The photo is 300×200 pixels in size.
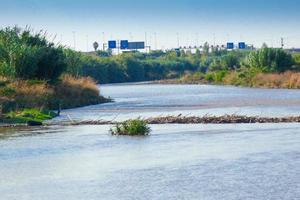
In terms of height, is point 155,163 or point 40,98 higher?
point 40,98

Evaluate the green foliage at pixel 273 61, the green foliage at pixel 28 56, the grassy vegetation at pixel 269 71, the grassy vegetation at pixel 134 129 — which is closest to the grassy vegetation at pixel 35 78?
the green foliage at pixel 28 56

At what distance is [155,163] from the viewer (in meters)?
26.5

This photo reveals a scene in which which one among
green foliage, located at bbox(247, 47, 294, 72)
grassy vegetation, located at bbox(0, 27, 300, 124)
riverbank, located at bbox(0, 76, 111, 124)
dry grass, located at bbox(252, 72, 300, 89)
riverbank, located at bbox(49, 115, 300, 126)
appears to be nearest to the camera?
riverbank, located at bbox(49, 115, 300, 126)

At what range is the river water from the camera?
21.4 meters

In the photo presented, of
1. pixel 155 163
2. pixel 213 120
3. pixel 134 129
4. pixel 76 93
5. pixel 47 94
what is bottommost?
pixel 155 163

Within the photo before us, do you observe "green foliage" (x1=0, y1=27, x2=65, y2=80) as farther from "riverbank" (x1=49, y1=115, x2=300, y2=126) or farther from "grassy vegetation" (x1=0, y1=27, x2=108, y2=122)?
"riverbank" (x1=49, y1=115, x2=300, y2=126)

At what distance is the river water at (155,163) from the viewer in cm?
2142

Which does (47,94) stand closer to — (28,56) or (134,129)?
(28,56)

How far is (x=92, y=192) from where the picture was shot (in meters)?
21.5

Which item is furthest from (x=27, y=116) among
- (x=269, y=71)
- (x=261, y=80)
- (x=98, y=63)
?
(x=98, y=63)

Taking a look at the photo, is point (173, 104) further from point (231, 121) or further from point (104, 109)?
point (231, 121)

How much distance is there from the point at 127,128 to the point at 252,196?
16.1 meters

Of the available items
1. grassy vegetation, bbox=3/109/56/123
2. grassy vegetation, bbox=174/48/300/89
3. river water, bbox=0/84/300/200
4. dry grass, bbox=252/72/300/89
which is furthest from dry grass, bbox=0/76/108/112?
grassy vegetation, bbox=174/48/300/89

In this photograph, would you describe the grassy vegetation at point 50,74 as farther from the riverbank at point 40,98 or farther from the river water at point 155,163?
the river water at point 155,163
